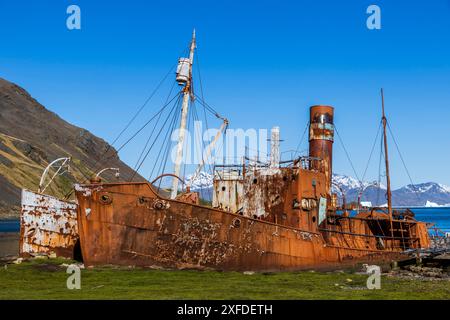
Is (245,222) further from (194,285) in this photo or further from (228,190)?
(194,285)

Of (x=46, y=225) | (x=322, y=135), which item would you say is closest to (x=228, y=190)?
(x=322, y=135)

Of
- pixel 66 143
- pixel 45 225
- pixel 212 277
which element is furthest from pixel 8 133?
pixel 212 277

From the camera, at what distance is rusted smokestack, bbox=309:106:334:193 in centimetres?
3095

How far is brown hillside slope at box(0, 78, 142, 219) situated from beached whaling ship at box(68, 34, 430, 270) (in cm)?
7006

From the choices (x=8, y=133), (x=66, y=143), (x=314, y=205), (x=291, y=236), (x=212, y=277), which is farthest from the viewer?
(x=66, y=143)

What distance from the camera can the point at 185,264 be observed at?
22328mm

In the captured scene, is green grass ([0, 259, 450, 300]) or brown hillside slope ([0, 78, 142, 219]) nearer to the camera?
green grass ([0, 259, 450, 300])

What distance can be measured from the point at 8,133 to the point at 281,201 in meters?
141

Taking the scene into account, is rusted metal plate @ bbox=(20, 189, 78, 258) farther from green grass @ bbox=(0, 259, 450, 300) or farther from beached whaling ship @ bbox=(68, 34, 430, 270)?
beached whaling ship @ bbox=(68, 34, 430, 270)

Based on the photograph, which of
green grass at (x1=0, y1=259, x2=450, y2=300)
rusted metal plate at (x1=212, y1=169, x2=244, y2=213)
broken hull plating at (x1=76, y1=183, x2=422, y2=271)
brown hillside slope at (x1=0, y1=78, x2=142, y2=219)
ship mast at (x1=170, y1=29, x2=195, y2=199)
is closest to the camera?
green grass at (x1=0, y1=259, x2=450, y2=300)

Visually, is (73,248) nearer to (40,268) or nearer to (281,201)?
(40,268)

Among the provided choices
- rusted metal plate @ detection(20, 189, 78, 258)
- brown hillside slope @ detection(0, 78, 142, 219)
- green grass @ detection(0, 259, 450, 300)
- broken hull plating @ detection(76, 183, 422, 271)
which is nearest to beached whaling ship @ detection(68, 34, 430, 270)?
broken hull plating @ detection(76, 183, 422, 271)

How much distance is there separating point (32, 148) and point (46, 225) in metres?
123

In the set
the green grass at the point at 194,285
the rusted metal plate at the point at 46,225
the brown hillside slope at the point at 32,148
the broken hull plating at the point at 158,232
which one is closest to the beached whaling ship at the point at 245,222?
the broken hull plating at the point at 158,232
